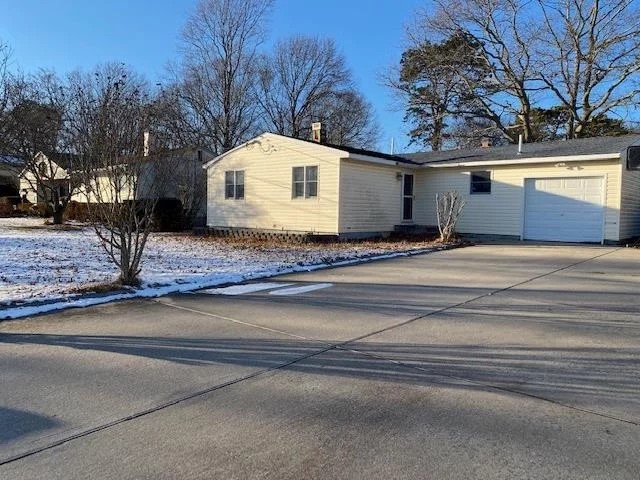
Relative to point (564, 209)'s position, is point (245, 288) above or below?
below

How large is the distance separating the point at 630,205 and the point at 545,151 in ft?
10.6

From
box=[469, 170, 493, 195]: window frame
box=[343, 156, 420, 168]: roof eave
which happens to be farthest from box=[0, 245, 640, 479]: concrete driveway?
box=[469, 170, 493, 195]: window frame

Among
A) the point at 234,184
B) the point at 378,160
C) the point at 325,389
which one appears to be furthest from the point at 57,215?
the point at 325,389

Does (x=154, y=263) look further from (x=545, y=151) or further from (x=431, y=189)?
(x=545, y=151)

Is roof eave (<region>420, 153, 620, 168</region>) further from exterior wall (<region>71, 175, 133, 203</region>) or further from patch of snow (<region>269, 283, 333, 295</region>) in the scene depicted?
exterior wall (<region>71, 175, 133, 203</region>)

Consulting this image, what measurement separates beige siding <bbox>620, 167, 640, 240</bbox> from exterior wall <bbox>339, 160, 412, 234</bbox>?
729 cm

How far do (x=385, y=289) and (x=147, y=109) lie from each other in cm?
493

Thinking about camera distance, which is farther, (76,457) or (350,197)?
(350,197)

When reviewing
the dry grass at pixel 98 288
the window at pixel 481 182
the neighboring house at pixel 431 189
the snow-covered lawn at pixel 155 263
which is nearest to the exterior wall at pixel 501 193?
the neighboring house at pixel 431 189

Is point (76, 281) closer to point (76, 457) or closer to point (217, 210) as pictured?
point (76, 457)

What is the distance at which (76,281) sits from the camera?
26.9 ft

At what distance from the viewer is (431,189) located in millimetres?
19453

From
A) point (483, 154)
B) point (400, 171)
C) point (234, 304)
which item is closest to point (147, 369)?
point (234, 304)

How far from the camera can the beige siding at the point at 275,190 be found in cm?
1669
